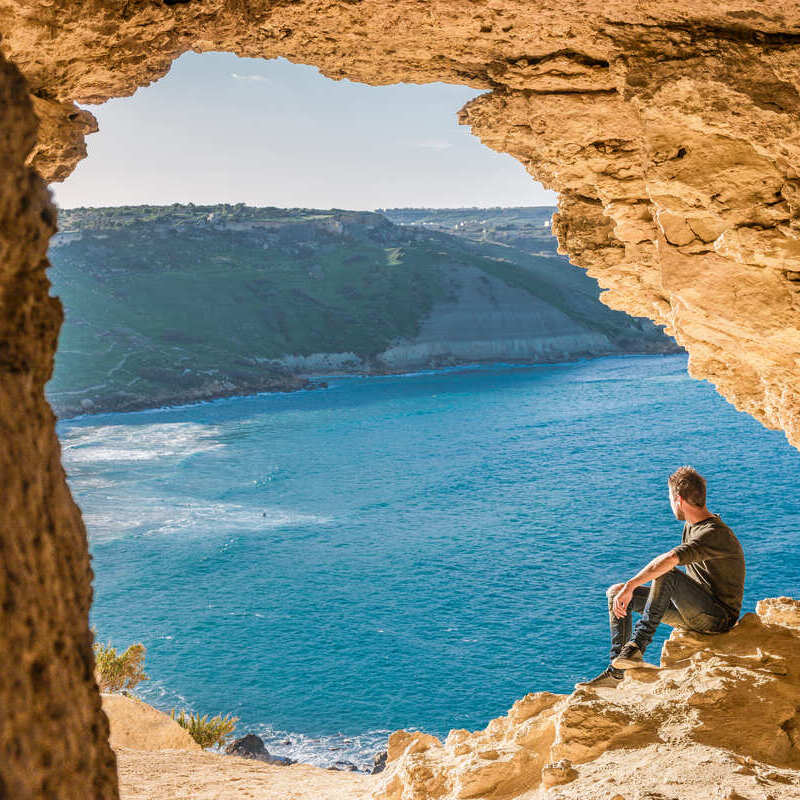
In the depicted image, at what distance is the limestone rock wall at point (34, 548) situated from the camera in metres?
1.83

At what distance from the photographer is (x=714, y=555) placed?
5.46 meters

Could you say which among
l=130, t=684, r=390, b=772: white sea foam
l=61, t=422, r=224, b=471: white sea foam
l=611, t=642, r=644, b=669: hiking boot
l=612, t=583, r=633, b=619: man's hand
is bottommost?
l=130, t=684, r=390, b=772: white sea foam

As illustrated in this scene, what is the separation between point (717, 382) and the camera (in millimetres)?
8852

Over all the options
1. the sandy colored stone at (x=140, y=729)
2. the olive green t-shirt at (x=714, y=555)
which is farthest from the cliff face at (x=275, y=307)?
the olive green t-shirt at (x=714, y=555)

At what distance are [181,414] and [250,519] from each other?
3425cm

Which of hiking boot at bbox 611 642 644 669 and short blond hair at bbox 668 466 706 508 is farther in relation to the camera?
hiking boot at bbox 611 642 644 669

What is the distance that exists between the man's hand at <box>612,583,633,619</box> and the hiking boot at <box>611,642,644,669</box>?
307 millimetres

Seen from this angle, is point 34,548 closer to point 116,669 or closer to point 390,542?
point 116,669

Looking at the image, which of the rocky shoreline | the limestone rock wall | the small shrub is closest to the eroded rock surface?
the rocky shoreline

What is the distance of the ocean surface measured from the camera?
91.6 ft

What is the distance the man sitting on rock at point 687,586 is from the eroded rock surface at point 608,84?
1808mm

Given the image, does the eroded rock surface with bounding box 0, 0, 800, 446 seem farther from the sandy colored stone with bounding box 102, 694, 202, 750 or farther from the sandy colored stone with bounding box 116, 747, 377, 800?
the sandy colored stone with bounding box 102, 694, 202, 750

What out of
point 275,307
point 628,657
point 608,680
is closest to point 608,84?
point 628,657

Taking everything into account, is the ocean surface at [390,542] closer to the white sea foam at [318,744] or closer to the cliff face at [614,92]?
the white sea foam at [318,744]
